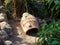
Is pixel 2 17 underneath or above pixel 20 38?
above

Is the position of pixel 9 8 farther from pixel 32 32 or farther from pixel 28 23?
pixel 32 32

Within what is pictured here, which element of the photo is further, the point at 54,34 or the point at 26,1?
the point at 26,1

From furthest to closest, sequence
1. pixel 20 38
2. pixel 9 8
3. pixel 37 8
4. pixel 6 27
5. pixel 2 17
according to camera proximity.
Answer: pixel 9 8 < pixel 37 8 < pixel 2 17 < pixel 6 27 < pixel 20 38

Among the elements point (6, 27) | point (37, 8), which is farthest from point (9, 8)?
point (6, 27)

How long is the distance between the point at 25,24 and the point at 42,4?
2.49 ft

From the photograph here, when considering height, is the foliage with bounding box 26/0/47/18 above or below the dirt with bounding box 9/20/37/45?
above

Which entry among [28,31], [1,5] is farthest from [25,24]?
[1,5]

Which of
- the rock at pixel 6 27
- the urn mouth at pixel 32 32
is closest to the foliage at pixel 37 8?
the urn mouth at pixel 32 32

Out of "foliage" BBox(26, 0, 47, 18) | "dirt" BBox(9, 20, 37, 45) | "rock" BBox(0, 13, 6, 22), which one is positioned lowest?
"dirt" BBox(9, 20, 37, 45)

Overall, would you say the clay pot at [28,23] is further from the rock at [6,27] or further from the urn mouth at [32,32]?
the rock at [6,27]

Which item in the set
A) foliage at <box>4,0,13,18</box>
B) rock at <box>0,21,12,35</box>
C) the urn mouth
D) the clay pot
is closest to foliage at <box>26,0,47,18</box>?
the clay pot

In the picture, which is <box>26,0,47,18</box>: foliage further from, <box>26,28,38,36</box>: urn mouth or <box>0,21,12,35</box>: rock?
<box>0,21,12,35</box>: rock

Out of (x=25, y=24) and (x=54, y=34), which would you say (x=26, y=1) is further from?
(x=54, y=34)

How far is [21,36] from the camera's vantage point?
13.4ft
